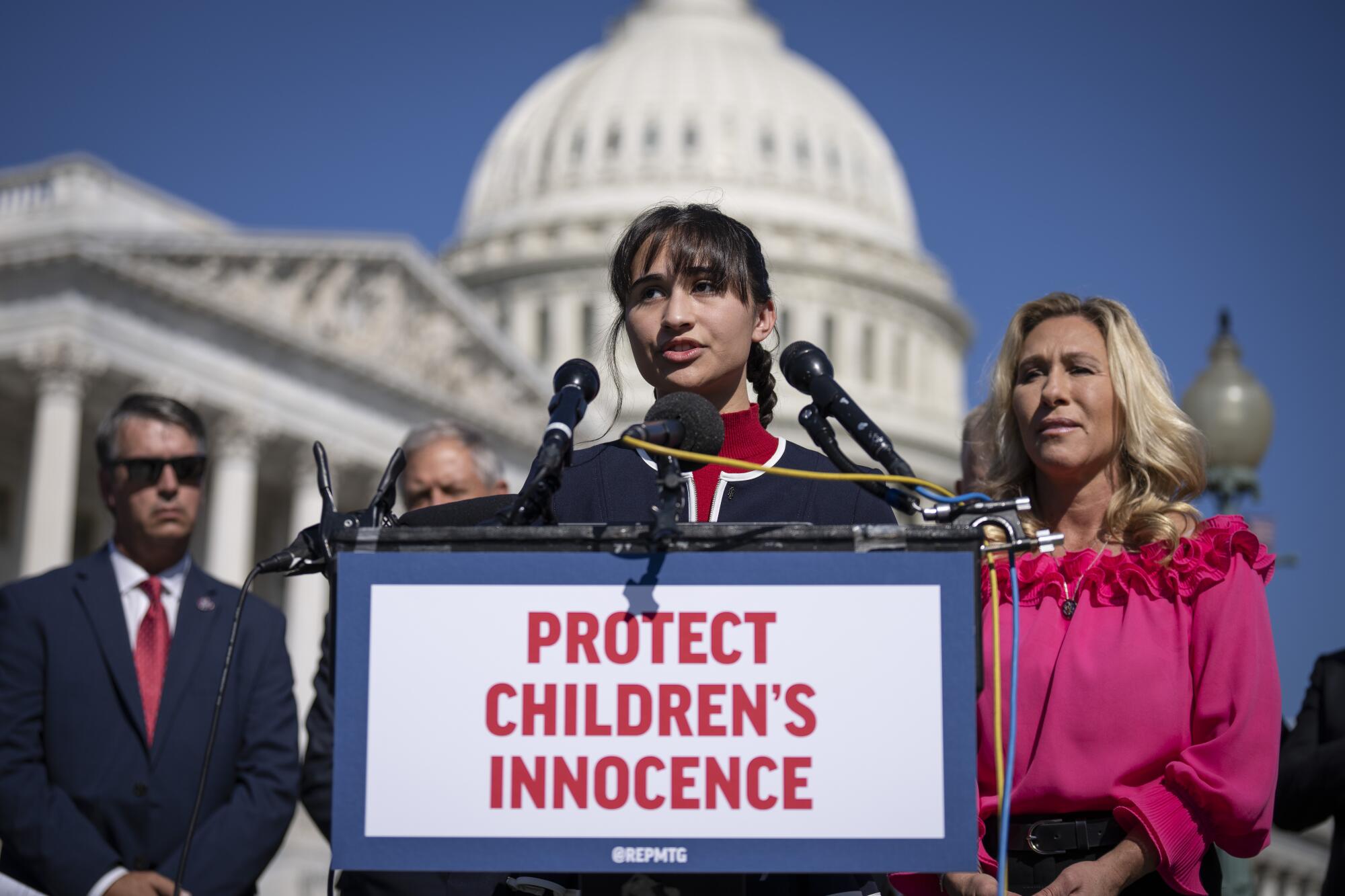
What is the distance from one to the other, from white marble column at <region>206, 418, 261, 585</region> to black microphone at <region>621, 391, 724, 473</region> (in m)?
35.0

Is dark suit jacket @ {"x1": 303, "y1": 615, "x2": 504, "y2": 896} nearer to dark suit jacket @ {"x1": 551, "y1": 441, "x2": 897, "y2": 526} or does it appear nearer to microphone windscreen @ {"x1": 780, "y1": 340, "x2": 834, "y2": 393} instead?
dark suit jacket @ {"x1": 551, "y1": 441, "x2": 897, "y2": 526}

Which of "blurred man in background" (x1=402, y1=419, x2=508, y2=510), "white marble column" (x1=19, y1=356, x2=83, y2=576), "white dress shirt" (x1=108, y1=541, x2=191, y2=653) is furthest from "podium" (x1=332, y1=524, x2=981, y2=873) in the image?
"white marble column" (x1=19, y1=356, x2=83, y2=576)

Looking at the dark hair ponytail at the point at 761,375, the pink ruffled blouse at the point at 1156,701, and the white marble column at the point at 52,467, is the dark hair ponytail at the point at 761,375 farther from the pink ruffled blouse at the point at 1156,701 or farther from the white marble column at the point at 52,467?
the white marble column at the point at 52,467

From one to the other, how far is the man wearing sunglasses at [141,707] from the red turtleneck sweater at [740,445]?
2589mm

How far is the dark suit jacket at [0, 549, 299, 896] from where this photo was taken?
5559mm

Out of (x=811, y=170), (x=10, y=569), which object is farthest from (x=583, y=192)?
(x=10, y=569)

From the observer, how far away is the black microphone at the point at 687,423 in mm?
3457

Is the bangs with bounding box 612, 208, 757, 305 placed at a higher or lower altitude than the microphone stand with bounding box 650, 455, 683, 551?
higher

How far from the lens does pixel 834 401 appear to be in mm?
3535

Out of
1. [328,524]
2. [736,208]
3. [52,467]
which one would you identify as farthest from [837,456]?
[736,208]

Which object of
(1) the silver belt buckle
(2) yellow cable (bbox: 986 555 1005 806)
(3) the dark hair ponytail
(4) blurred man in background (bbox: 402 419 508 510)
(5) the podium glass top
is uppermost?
(4) blurred man in background (bbox: 402 419 508 510)

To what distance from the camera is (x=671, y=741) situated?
10.3 ft

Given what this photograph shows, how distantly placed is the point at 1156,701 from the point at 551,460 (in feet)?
5.63

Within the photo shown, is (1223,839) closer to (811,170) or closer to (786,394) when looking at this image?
(786,394)
